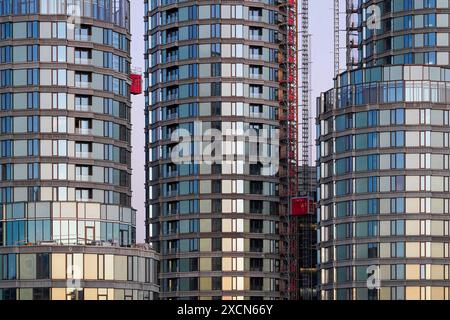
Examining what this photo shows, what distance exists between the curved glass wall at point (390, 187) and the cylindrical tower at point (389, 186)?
15 cm

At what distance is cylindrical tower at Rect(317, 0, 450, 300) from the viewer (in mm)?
171500

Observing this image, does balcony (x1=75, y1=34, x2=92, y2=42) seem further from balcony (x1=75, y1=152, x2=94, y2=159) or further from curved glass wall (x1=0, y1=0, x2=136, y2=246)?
balcony (x1=75, y1=152, x2=94, y2=159)

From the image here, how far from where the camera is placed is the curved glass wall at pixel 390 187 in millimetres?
171625

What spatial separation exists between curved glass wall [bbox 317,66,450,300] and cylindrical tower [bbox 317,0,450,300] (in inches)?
5.8

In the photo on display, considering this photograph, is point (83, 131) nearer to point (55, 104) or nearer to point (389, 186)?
point (55, 104)

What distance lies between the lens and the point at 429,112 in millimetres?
176000

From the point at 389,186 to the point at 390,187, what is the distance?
21 centimetres

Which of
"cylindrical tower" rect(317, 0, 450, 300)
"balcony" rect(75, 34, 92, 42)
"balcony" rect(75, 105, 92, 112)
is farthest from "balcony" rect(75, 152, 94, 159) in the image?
"cylindrical tower" rect(317, 0, 450, 300)

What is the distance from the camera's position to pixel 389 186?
174375mm

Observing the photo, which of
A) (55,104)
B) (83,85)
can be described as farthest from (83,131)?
(83,85)
